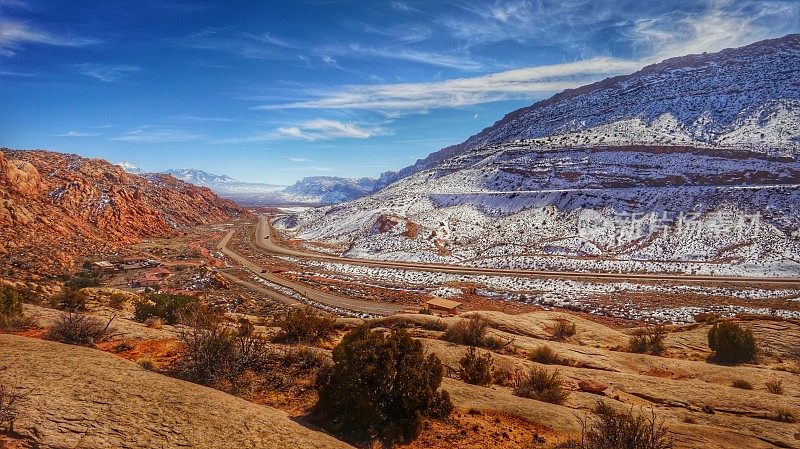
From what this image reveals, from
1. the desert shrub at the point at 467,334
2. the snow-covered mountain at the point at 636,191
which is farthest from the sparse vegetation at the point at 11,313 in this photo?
the snow-covered mountain at the point at 636,191

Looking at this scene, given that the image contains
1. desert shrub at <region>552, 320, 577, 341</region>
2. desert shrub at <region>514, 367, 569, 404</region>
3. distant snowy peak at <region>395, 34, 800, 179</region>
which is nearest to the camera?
desert shrub at <region>514, 367, 569, 404</region>

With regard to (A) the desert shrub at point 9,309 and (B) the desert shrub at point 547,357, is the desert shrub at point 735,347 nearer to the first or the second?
(B) the desert shrub at point 547,357

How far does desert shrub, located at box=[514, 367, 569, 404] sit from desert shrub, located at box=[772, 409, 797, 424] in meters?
4.16

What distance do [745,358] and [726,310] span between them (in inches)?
838

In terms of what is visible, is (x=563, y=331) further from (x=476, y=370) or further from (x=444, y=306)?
(x=444, y=306)

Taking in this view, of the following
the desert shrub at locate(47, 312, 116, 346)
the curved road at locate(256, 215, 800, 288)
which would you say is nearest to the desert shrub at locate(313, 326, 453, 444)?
the desert shrub at locate(47, 312, 116, 346)

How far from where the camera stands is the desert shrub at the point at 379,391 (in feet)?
20.6

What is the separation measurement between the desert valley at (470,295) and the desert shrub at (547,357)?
0.08 metres

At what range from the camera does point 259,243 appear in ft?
233

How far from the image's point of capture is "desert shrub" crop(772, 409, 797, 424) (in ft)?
24.7

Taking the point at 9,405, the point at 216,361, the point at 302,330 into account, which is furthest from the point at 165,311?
the point at 9,405

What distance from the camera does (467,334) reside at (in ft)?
40.3

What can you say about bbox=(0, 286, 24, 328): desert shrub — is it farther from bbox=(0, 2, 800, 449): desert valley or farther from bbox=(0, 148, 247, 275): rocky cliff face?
bbox=(0, 148, 247, 275): rocky cliff face

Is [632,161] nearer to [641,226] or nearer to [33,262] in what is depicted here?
[641,226]
